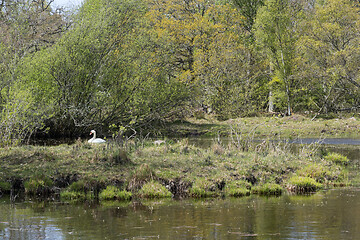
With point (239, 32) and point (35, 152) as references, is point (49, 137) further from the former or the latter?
point (239, 32)

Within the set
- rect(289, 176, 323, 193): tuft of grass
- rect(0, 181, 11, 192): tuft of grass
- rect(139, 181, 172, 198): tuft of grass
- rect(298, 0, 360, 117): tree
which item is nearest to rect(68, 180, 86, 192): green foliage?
rect(139, 181, 172, 198): tuft of grass

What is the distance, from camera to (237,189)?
16.0 meters

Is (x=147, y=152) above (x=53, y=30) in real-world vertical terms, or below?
below

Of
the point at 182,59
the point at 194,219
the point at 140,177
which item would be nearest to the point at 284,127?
the point at 182,59

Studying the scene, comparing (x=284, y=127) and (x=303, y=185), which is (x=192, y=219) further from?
(x=284, y=127)

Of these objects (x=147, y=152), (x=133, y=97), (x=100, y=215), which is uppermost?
(x=133, y=97)

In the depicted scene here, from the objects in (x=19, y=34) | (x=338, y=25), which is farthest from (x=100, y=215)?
(x=338, y=25)

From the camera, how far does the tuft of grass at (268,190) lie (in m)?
16.3

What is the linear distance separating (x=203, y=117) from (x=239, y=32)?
1021cm

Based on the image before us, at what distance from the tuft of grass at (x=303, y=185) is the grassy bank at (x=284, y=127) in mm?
17785

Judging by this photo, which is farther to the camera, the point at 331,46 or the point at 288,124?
the point at 331,46

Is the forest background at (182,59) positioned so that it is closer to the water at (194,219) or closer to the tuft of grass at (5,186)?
the tuft of grass at (5,186)

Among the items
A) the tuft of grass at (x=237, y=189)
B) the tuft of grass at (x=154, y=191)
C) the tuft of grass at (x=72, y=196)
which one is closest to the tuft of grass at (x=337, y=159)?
the tuft of grass at (x=237, y=189)

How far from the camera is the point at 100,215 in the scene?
42.8ft
